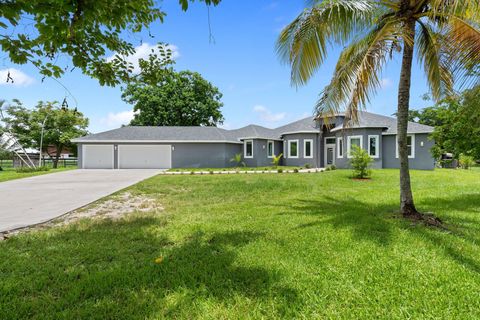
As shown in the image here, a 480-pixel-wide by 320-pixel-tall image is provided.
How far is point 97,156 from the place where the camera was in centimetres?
2383

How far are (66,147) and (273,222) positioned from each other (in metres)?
34.9

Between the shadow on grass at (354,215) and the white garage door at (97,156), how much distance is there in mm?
21022

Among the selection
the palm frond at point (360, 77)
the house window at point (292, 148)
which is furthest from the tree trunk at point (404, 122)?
the house window at point (292, 148)


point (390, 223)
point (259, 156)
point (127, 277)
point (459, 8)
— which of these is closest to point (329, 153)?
point (259, 156)

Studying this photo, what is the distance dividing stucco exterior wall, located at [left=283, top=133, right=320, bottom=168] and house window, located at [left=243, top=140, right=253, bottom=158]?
3.22 m

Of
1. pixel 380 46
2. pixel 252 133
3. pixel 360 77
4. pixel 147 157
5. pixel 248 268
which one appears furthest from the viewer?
pixel 252 133

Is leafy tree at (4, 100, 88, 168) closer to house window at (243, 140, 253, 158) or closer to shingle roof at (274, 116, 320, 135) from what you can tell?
house window at (243, 140, 253, 158)

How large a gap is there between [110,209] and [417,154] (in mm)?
20541

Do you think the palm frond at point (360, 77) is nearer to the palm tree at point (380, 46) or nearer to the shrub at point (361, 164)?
the palm tree at point (380, 46)

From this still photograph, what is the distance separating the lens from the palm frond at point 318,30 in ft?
18.8

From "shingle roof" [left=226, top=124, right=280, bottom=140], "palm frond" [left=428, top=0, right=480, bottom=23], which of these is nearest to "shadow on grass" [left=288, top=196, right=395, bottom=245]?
"palm frond" [left=428, top=0, right=480, bottom=23]

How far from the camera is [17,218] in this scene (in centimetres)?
625

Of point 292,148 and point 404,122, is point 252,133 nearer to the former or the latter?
point 292,148

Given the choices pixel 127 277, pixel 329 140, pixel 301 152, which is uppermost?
pixel 329 140
